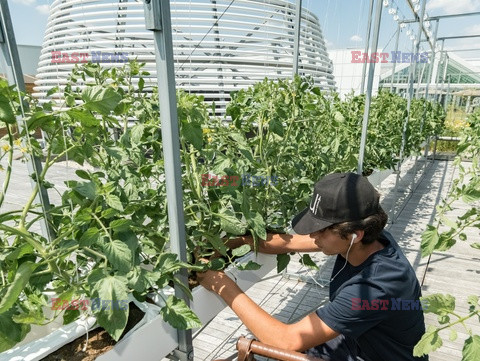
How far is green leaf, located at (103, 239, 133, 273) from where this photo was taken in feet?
2.54

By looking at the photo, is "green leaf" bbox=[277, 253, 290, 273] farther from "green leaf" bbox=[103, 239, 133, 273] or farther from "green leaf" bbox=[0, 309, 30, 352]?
"green leaf" bbox=[0, 309, 30, 352]

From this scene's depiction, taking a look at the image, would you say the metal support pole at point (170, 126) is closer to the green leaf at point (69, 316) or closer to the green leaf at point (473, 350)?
the green leaf at point (69, 316)

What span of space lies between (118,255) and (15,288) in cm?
20

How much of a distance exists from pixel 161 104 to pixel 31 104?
18.9 inches

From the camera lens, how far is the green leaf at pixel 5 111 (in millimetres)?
677

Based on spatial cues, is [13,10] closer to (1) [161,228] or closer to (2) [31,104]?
(2) [31,104]

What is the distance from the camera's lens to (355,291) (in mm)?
1088

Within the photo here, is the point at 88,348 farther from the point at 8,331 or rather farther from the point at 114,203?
the point at 114,203

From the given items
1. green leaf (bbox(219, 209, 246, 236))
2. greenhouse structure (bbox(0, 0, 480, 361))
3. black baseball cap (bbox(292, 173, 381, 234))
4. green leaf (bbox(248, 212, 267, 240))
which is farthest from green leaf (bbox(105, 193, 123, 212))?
black baseball cap (bbox(292, 173, 381, 234))

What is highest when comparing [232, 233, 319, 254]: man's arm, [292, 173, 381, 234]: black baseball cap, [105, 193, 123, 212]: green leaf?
[105, 193, 123, 212]: green leaf

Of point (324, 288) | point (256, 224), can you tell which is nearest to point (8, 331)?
point (256, 224)

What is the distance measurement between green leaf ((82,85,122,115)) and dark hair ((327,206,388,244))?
77 cm

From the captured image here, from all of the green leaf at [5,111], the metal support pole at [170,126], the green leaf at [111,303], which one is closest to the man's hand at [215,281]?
the metal support pole at [170,126]

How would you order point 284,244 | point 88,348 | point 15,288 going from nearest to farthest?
1. point 15,288
2. point 88,348
3. point 284,244
